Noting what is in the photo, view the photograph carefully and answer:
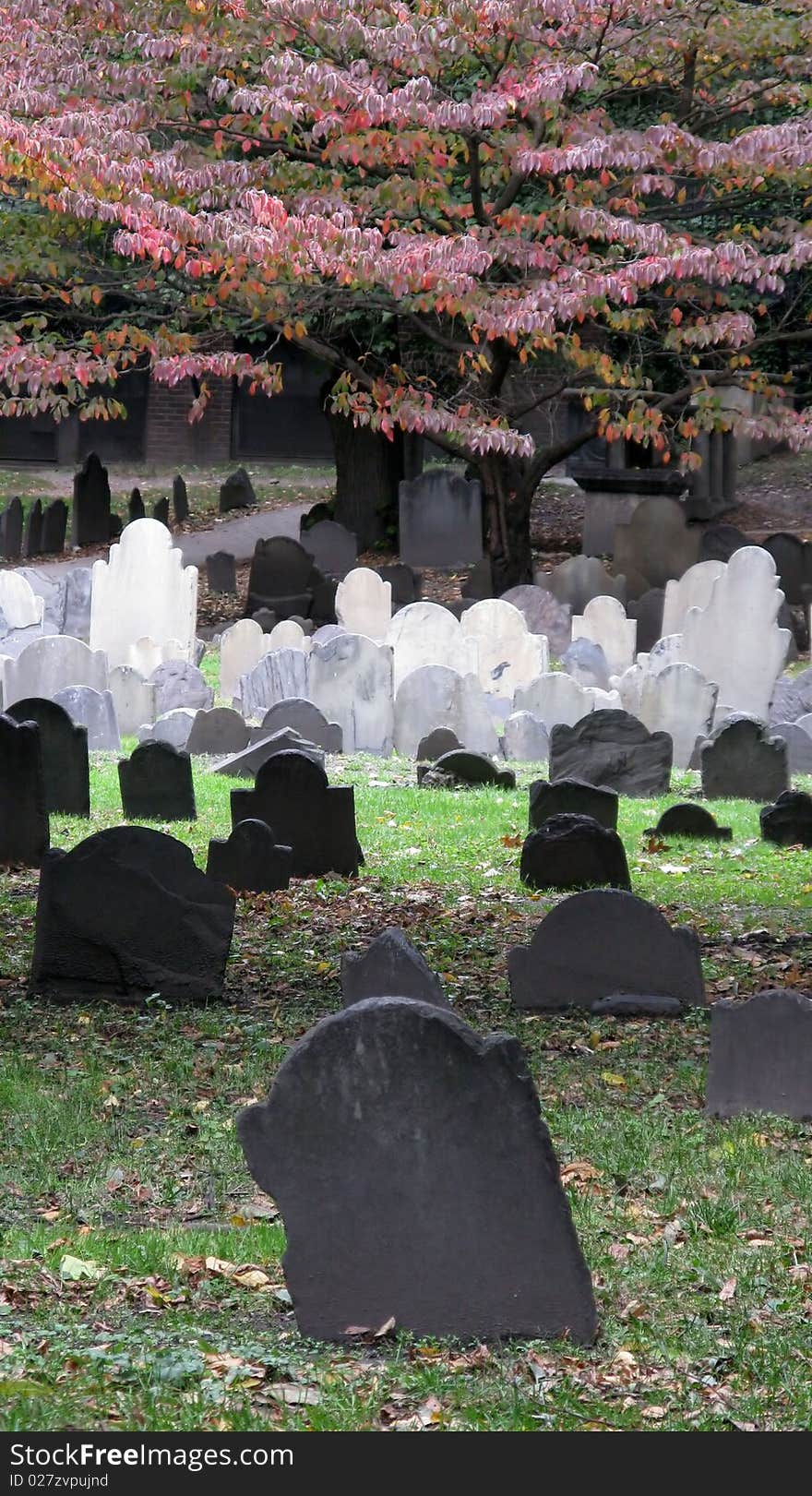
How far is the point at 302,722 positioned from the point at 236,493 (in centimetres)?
1904

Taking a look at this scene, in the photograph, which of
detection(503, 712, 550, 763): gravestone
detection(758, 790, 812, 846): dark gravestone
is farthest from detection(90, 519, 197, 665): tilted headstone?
detection(758, 790, 812, 846): dark gravestone

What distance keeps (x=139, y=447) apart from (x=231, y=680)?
928 inches

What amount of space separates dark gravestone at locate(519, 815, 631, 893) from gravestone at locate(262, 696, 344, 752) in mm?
4665

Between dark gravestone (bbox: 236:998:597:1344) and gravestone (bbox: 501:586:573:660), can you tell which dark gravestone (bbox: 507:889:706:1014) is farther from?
gravestone (bbox: 501:586:573:660)

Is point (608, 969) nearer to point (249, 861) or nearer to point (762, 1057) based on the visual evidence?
point (762, 1057)

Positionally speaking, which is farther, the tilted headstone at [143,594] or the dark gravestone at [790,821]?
the tilted headstone at [143,594]

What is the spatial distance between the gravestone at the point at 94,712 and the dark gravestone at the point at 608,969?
24.5ft

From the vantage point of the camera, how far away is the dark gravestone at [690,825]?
11562 mm

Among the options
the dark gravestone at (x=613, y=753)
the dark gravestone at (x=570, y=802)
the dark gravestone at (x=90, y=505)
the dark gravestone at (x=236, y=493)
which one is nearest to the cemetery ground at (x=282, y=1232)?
the dark gravestone at (x=570, y=802)

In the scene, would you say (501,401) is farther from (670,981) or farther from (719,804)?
(670,981)

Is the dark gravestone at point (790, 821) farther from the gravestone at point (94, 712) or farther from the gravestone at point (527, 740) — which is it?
the gravestone at point (94, 712)

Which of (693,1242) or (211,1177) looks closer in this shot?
(693,1242)

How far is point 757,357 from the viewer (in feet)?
109

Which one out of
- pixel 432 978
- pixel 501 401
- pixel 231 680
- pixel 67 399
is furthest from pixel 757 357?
pixel 432 978
